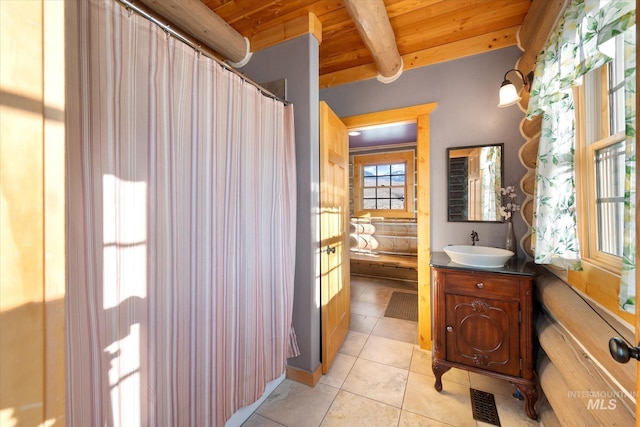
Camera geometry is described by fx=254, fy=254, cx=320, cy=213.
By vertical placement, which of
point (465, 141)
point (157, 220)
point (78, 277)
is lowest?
point (78, 277)

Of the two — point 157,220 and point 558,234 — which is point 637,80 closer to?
point 558,234

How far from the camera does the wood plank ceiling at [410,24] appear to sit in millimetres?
1811

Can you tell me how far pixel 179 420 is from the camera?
3.68ft

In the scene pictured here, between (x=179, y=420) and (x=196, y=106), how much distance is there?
4.64ft

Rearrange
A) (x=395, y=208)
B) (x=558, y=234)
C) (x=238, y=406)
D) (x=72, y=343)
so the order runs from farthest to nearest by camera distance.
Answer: (x=395, y=208), (x=238, y=406), (x=558, y=234), (x=72, y=343)

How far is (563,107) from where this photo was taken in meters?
1.25

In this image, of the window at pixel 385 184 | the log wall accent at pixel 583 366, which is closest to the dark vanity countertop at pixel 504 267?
the log wall accent at pixel 583 366

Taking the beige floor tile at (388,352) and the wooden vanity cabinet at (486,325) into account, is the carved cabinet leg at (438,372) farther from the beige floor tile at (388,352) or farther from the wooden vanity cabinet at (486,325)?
the beige floor tile at (388,352)

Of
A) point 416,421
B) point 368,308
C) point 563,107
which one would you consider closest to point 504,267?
point 563,107

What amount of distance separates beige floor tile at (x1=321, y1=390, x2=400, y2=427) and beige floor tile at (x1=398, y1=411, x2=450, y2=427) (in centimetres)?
4

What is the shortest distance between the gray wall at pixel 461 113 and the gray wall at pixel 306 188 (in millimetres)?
913

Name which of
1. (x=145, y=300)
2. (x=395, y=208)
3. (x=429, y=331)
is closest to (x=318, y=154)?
(x=145, y=300)

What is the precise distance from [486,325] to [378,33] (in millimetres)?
2133

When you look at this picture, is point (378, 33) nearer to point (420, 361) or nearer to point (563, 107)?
point (563, 107)
